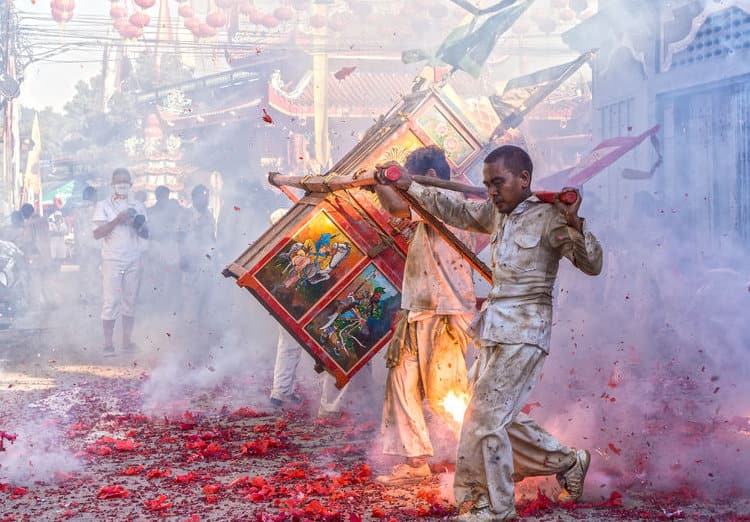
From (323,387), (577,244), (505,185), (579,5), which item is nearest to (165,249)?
(323,387)

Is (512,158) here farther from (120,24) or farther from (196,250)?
(120,24)

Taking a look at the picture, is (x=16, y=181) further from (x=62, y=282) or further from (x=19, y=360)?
(x=19, y=360)

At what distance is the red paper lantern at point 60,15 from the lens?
2217 centimetres

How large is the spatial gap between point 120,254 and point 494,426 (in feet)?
24.7

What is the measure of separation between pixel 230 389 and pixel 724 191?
608cm

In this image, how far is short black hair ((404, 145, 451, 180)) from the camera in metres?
5.90

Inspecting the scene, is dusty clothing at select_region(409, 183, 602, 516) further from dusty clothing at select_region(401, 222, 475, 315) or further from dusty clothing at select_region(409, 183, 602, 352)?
dusty clothing at select_region(401, 222, 475, 315)

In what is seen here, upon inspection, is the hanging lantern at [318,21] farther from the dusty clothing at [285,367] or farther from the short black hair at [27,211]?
the dusty clothing at [285,367]

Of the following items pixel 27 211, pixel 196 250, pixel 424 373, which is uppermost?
pixel 27 211

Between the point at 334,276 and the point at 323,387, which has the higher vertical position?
the point at 334,276

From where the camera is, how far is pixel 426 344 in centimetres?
559

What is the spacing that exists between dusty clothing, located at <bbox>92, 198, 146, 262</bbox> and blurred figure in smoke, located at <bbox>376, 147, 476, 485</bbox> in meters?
6.20

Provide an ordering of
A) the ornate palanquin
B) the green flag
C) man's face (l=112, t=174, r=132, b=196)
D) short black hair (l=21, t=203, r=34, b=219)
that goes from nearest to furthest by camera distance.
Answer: the ornate palanquin < man's face (l=112, t=174, r=132, b=196) < the green flag < short black hair (l=21, t=203, r=34, b=219)

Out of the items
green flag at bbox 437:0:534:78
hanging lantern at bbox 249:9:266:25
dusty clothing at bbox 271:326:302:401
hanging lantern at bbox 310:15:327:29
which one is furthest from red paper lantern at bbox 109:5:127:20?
dusty clothing at bbox 271:326:302:401
